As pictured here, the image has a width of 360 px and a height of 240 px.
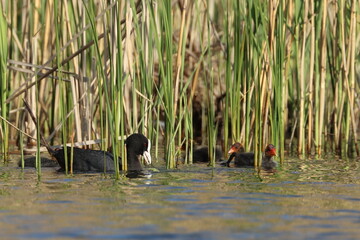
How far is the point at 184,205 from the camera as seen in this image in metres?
5.77

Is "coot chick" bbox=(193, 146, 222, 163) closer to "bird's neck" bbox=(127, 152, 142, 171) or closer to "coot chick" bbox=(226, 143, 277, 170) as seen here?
"coot chick" bbox=(226, 143, 277, 170)

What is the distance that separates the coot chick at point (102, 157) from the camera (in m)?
8.06

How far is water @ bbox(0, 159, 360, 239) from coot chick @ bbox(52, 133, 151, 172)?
289 mm

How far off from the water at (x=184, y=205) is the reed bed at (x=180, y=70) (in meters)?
0.43

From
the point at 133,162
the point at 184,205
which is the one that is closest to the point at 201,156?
the point at 133,162

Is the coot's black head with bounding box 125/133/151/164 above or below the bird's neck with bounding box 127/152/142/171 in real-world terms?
above

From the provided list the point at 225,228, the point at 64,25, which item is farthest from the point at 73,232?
the point at 64,25

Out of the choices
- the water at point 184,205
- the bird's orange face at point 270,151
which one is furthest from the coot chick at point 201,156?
the water at point 184,205

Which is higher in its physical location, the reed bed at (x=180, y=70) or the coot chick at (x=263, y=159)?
the reed bed at (x=180, y=70)

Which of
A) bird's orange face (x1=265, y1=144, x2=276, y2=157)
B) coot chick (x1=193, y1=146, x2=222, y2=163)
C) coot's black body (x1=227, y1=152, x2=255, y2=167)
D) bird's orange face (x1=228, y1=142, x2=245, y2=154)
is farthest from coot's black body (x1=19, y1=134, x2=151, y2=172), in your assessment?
bird's orange face (x1=265, y1=144, x2=276, y2=157)

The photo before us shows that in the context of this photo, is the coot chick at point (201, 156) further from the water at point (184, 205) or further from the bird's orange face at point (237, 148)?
the water at point (184, 205)

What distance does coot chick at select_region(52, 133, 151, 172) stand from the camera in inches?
317

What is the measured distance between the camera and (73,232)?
4.73 meters

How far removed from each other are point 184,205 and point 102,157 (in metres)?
2.49
